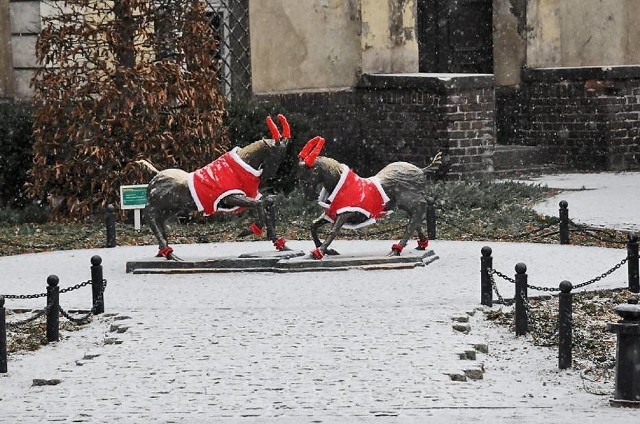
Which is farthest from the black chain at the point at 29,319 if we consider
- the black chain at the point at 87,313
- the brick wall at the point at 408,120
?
the brick wall at the point at 408,120

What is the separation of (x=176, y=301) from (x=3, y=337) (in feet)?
9.58

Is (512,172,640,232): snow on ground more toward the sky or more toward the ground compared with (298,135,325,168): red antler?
more toward the ground

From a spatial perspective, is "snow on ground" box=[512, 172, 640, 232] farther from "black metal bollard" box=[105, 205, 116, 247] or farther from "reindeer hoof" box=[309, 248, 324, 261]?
"black metal bollard" box=[105, 205, 116, 247]

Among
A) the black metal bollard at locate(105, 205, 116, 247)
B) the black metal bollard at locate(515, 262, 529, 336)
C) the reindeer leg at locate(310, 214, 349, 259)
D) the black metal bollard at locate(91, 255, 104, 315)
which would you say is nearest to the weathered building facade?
the black metal bollard at locate(105, 205, 116, 247)

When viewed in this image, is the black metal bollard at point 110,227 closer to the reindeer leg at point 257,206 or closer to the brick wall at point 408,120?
the reindeer leg at point 257,206

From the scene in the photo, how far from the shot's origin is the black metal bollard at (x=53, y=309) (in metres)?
13.3

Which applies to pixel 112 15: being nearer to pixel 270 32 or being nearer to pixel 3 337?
pixel 270 32

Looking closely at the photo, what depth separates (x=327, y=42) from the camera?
27.4m

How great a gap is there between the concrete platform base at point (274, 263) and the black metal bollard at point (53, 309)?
3411mm

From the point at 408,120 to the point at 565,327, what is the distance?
48.3 feet

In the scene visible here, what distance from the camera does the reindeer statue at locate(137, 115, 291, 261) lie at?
17.0 metres

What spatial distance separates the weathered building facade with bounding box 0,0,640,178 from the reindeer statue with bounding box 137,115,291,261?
312 inches

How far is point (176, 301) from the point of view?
14.9 meters

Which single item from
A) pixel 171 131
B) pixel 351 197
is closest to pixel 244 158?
pixel 351 197
